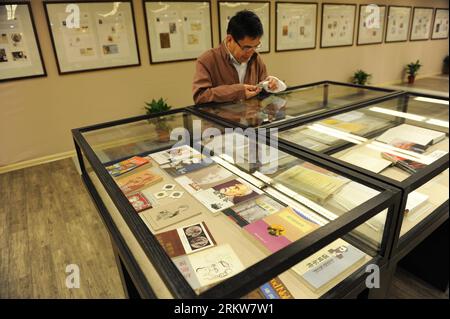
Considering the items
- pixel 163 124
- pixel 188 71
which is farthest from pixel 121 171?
pixel 188 71

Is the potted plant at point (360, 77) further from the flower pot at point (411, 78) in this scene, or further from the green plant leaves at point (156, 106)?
the green plant leaves at point (156, 106)

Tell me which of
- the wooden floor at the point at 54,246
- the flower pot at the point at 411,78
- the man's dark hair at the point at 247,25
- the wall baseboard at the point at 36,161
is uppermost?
the man's dark hair at the point at 247,25

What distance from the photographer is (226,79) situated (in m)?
2.03

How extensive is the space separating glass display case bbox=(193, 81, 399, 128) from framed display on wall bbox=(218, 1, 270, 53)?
2539mm

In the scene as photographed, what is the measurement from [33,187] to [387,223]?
3.26 meters

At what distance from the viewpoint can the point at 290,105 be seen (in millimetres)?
1950

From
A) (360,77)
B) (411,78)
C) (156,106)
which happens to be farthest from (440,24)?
(156,106)

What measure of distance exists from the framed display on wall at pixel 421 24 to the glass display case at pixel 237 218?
795 cm

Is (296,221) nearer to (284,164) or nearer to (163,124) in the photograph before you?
(284,164)

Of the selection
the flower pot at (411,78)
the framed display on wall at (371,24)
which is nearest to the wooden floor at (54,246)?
the framed display on wall at (371,24)

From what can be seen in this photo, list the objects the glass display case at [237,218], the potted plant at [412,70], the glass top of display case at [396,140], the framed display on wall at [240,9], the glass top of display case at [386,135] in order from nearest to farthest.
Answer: the glass display case at [237,218] < the glass top of display case at [396,140] < the glass top of display case at [386,135] < the framed display on wall at [240,9] < the potted plant at [412,70]

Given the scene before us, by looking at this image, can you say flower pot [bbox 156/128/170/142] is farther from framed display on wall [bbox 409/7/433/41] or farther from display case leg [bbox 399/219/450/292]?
framed display on wall [bbox 409/7/433/41]

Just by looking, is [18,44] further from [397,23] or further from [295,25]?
[397,23]

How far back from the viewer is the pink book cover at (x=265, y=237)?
910 millimetres
